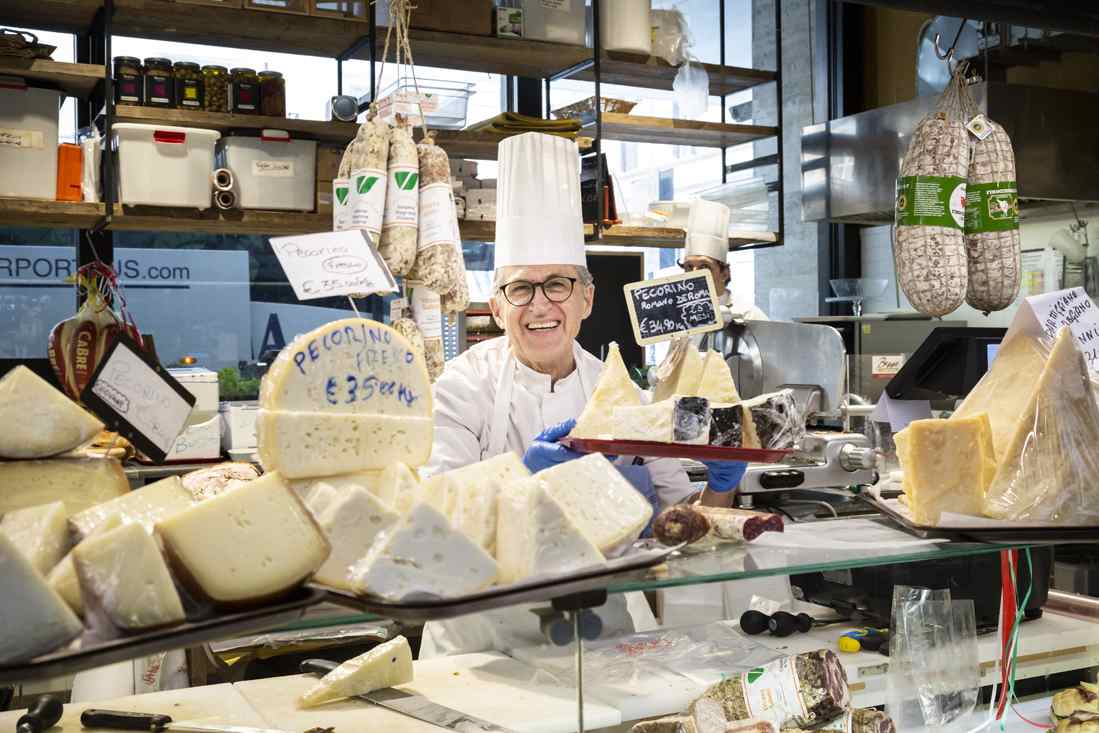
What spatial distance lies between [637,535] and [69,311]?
4327 millimetres

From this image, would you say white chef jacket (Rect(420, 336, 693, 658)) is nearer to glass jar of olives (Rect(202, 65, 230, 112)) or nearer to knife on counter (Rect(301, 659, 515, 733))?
knife on counter (Rect(301, 659, 515, 733))

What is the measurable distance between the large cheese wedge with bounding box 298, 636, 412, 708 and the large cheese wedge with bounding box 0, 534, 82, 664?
0.66 m

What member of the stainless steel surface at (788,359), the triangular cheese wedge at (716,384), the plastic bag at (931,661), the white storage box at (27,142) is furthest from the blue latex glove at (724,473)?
the white storage box at (27,142)

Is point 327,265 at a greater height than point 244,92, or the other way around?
point 244,92

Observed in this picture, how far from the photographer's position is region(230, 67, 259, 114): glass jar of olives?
4578mm

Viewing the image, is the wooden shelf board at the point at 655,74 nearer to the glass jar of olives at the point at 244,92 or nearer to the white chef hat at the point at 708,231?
the white chef hat at the point at 708,231

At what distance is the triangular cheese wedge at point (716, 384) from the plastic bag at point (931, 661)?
0.63 m

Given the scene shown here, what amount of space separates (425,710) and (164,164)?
3.42 metres

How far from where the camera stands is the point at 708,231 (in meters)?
5.38

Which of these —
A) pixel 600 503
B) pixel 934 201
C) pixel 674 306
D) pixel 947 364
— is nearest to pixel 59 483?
pixel 600 503

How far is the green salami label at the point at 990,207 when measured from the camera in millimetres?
3533

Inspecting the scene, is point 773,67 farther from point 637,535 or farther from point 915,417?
point 637,535

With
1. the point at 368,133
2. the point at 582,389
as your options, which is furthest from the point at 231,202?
the point at 582,389

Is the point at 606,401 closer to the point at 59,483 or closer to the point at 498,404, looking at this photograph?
the point at 59,483
